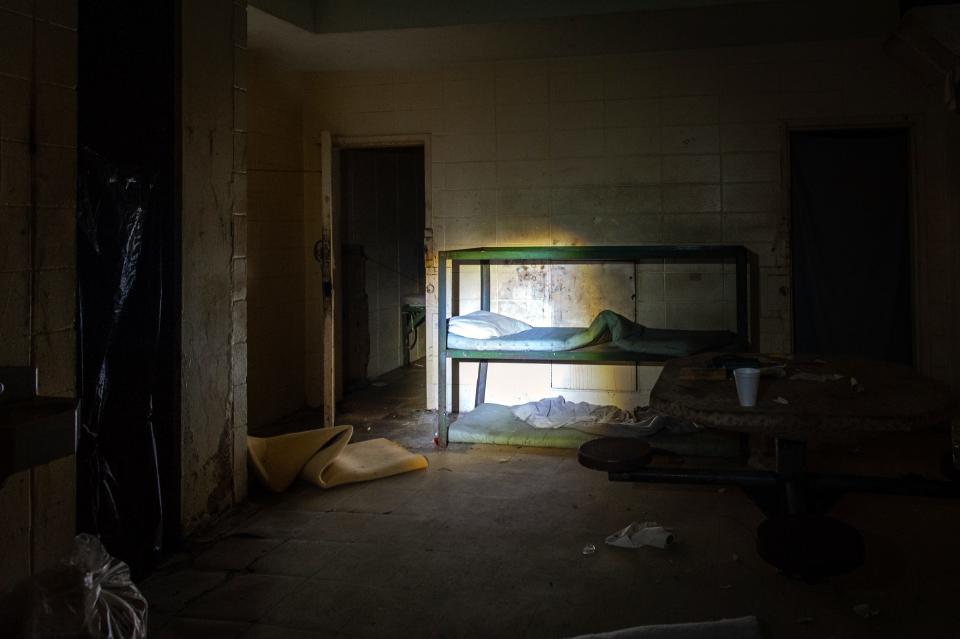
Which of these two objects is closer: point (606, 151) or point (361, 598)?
point (361, 598)

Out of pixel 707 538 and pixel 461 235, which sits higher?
pixel 461 235

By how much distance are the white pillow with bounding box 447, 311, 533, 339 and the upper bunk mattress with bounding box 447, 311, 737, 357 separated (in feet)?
0.11

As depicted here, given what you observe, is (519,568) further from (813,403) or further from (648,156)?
(648,156)

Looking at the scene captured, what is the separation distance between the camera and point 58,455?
1690 mm

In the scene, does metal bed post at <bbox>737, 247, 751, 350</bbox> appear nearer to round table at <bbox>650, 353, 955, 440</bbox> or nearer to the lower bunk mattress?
the lower bunk mattress

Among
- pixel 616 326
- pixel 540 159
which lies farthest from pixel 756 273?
pixel 540 159

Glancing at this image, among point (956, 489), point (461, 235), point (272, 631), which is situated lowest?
point (272, 631)

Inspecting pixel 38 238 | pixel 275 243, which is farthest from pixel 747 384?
pixel 275 243

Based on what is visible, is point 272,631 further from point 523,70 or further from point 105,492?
point 523,70

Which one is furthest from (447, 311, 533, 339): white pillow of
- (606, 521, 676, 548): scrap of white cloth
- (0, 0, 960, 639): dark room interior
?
(606, 521, 676, 548): scrap of white cloth

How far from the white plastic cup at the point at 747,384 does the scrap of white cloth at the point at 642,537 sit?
82cm

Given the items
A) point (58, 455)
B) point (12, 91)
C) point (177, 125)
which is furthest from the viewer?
point (177, 125)

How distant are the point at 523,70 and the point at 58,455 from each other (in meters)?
4.63

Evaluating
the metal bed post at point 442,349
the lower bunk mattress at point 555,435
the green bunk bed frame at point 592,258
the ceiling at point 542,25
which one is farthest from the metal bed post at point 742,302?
the metal bed post at point 442,349
